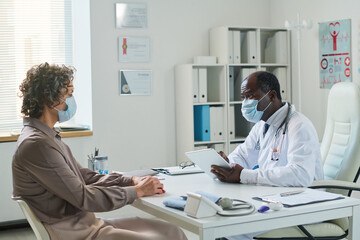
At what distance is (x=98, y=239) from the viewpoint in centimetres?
208

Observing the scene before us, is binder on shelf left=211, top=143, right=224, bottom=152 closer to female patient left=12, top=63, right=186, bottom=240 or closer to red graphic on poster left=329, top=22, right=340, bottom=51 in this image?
red graphic on poster left=329, top=22, right=340, bottom=51

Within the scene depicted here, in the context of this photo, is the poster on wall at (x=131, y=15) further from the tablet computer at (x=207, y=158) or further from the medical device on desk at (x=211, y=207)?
the medical device on desk at (x=211, y=207)

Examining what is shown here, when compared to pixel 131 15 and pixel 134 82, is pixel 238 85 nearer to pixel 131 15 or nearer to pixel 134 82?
pixel 134 82

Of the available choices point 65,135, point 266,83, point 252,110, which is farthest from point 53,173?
point 65,135

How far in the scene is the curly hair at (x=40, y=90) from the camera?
2.17m

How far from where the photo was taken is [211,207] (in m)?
1.87

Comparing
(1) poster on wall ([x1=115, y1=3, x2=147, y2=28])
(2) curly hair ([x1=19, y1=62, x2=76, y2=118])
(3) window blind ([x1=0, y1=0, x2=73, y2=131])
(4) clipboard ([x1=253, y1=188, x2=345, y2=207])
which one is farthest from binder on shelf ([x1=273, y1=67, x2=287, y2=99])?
(2) curly hair ([x1=19, y1=62, x2=76, y2=118])

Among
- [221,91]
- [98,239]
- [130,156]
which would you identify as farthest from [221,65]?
[98,239]

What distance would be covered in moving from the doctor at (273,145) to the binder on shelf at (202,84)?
5.72ft

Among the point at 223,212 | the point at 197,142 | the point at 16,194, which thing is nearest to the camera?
the point at 223,212

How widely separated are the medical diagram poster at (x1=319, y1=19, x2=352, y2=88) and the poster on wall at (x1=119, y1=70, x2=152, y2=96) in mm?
1597

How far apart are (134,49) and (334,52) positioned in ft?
5.88

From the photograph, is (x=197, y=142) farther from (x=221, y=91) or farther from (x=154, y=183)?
(x=154, y=183)

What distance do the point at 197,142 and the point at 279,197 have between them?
8.45 ft
